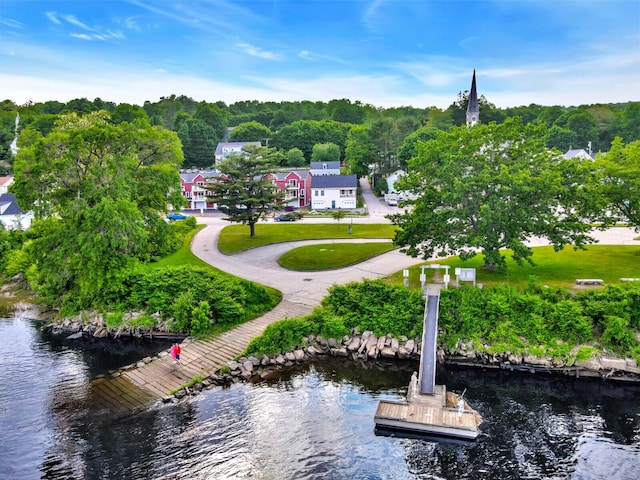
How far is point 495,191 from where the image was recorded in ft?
96.2

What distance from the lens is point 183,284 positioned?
3083cm

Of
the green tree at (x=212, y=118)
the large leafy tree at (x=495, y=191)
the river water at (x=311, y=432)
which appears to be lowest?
the river water at (x=311, y=432)

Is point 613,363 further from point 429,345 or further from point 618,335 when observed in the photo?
point 429,345

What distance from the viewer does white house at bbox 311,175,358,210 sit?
248 feet

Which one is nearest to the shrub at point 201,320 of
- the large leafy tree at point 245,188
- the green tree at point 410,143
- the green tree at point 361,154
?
the large leafy tree at point 245,188

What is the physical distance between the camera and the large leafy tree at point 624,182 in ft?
111

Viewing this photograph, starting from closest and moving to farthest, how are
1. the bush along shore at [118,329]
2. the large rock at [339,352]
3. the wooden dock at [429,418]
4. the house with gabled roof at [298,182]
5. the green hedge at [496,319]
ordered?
1. the wooden dock at [429,418]
2. the green hedge at [496,319]
3. the large rock at [339,352]
4. the bush along shore at [118,329]
5. the house with gabled roof at [298,182]

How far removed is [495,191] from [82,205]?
85.6 feet

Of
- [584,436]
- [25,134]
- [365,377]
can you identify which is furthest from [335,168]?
[584,436]

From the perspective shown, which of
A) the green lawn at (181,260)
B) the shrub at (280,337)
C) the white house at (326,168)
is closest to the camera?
the shrub at (280,337)

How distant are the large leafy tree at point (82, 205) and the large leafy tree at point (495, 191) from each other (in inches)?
750

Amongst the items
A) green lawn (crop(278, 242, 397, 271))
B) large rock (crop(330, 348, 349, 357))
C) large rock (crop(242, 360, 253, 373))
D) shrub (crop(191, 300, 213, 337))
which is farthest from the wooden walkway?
green lawn (crop(278, 242, 397, 271))

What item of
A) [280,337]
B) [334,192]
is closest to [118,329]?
[280,337]

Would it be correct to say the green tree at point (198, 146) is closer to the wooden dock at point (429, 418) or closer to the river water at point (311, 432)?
the river water at point (311, 432)
